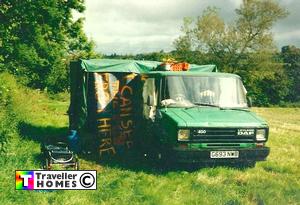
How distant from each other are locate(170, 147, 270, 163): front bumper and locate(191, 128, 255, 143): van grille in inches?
7.8

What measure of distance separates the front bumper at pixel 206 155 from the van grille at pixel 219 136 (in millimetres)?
199

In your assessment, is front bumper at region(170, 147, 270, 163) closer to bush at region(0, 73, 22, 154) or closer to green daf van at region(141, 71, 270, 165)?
green daf van at region(141, 71, 270, 165)

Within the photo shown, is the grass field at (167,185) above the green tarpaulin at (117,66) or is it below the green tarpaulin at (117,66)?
below

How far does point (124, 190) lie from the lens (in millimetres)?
7902

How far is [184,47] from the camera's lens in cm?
5647

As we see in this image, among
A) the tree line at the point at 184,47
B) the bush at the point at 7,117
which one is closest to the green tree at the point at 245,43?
the tree line at the point at 184,47

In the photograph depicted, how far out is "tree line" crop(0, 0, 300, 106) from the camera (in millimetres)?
19953

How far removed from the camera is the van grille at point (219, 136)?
918 cm

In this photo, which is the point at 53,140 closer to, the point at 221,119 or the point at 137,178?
the point at 137,178

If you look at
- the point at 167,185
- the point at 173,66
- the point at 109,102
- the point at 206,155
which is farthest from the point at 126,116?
the point at 167,185

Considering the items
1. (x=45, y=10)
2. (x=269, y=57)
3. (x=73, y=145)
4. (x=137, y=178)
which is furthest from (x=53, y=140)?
(x=269, y=57)

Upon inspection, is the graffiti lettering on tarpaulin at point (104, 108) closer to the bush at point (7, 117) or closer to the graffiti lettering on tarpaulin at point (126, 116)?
the graffiti lettering on tarpaulin at point (126, 116)

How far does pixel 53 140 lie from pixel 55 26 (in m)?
11.5

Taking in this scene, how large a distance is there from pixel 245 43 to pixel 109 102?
43.6 metres
